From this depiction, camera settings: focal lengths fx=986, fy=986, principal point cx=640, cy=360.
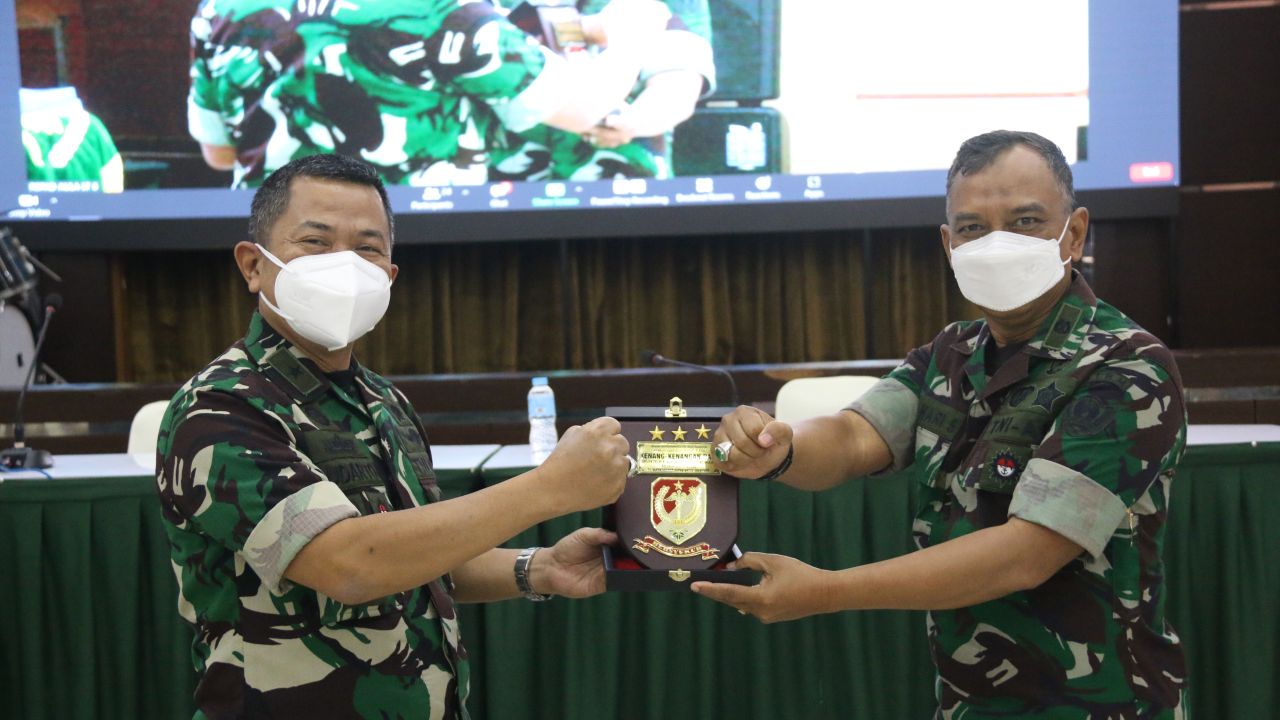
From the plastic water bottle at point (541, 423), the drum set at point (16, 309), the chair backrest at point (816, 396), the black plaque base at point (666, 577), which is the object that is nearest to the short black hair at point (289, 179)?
the black plaque base at point (666, 577)

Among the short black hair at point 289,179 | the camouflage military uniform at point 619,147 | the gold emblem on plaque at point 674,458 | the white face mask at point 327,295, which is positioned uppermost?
the camouflage military uniform at point 619,147

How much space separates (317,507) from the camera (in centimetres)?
127

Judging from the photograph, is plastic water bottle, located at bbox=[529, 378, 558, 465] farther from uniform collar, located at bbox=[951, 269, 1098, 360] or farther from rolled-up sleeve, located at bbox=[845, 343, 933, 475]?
uniform collar, located at bbox=[951, 269, 1098, 360]

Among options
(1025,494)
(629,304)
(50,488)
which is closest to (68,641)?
(50,488)

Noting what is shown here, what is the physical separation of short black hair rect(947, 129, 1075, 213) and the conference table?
4.23 ft

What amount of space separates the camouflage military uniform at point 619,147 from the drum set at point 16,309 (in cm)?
225

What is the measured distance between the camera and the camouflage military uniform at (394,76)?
4652 millimetres

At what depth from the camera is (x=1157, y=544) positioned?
150 centimetres

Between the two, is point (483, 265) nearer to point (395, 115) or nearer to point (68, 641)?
point (395, 115)

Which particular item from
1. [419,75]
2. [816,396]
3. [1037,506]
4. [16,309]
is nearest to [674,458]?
[1037,506]

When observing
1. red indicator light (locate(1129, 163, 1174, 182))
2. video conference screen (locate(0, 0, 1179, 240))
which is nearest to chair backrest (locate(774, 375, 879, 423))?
video conference screen (locate(0, 0, 1179, 240))

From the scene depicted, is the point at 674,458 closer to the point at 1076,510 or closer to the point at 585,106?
the point at 1076,510

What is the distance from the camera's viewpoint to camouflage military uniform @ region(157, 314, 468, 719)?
50.1 inches

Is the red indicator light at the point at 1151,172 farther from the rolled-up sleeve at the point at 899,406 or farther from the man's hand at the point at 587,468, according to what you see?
the man's hand at the point at 587,468
